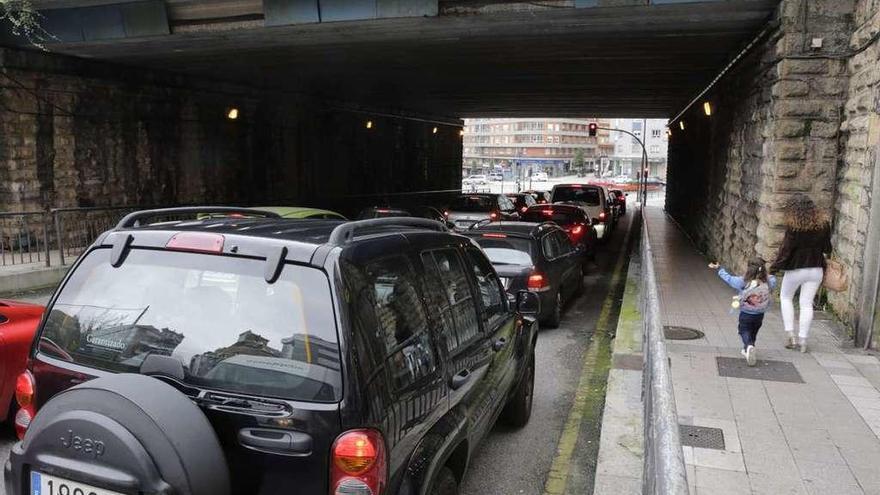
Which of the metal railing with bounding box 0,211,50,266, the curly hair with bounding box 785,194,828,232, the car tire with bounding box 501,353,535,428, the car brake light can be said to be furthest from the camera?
the metal railing with bounding box 0,211,50,266

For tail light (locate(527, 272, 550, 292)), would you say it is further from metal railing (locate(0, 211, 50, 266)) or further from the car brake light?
metal railing (locate(0, 211, 50, 266))

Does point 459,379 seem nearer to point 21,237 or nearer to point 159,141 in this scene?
point 21,237

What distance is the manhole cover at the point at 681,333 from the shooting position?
8.09 metres

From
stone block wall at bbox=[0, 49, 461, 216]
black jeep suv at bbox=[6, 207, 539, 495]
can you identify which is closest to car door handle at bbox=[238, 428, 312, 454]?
black jeep suv at bbox=[6, 207, 539, 495]

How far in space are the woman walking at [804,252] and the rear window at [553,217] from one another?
886cm

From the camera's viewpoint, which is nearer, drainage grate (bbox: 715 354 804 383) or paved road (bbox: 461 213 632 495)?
paved road (bbox: 461 213 632 495)

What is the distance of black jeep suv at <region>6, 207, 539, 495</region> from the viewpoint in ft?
7.81

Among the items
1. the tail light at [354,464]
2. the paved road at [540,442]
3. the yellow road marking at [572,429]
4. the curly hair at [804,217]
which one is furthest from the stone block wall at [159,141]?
the curly hair at [804,217]

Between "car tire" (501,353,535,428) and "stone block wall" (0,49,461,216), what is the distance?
13382 millimetres

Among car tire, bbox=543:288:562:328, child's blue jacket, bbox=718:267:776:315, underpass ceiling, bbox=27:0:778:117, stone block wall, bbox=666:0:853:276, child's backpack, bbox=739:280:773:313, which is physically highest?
underpass ceiling, bbox=27:0:778:117

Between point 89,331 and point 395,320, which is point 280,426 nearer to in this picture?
point 395,320

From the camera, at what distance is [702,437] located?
505 cm

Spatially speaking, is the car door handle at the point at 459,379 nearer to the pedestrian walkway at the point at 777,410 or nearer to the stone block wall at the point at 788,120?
the pedestrian walkway at the point at 777,410

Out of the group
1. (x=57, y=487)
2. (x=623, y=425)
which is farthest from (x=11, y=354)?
(x=623, y=425)
